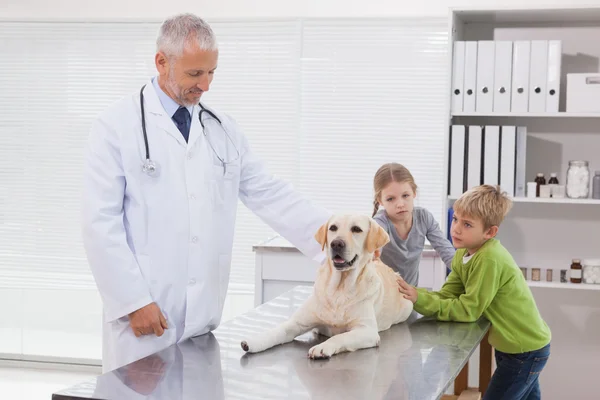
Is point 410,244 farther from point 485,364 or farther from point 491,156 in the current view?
point 491,156

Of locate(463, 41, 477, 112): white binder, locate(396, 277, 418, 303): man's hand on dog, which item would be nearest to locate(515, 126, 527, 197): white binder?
locate(463, 41, 477, 112): white binder

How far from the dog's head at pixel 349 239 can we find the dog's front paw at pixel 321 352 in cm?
20

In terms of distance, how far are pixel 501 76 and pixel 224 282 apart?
5.98ft

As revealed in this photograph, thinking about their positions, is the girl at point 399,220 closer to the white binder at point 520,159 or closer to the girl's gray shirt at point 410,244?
the girl's gray shirt at point 410,244

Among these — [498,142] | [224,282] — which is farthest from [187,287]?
[498,142]

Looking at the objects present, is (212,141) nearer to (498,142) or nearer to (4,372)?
(498,142)

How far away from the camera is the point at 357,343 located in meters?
1.91

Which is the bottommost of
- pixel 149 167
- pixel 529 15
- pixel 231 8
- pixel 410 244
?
pixel 410 244

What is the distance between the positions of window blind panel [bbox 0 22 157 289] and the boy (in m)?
2.46

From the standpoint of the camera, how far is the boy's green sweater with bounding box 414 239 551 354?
228 cm

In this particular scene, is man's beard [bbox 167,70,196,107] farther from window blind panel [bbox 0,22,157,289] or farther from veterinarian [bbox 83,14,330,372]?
window blind panel [bbox 0,22,157,289]

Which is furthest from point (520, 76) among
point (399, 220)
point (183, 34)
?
point (183, 34)

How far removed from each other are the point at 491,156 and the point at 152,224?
190 cm

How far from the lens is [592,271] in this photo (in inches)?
142
